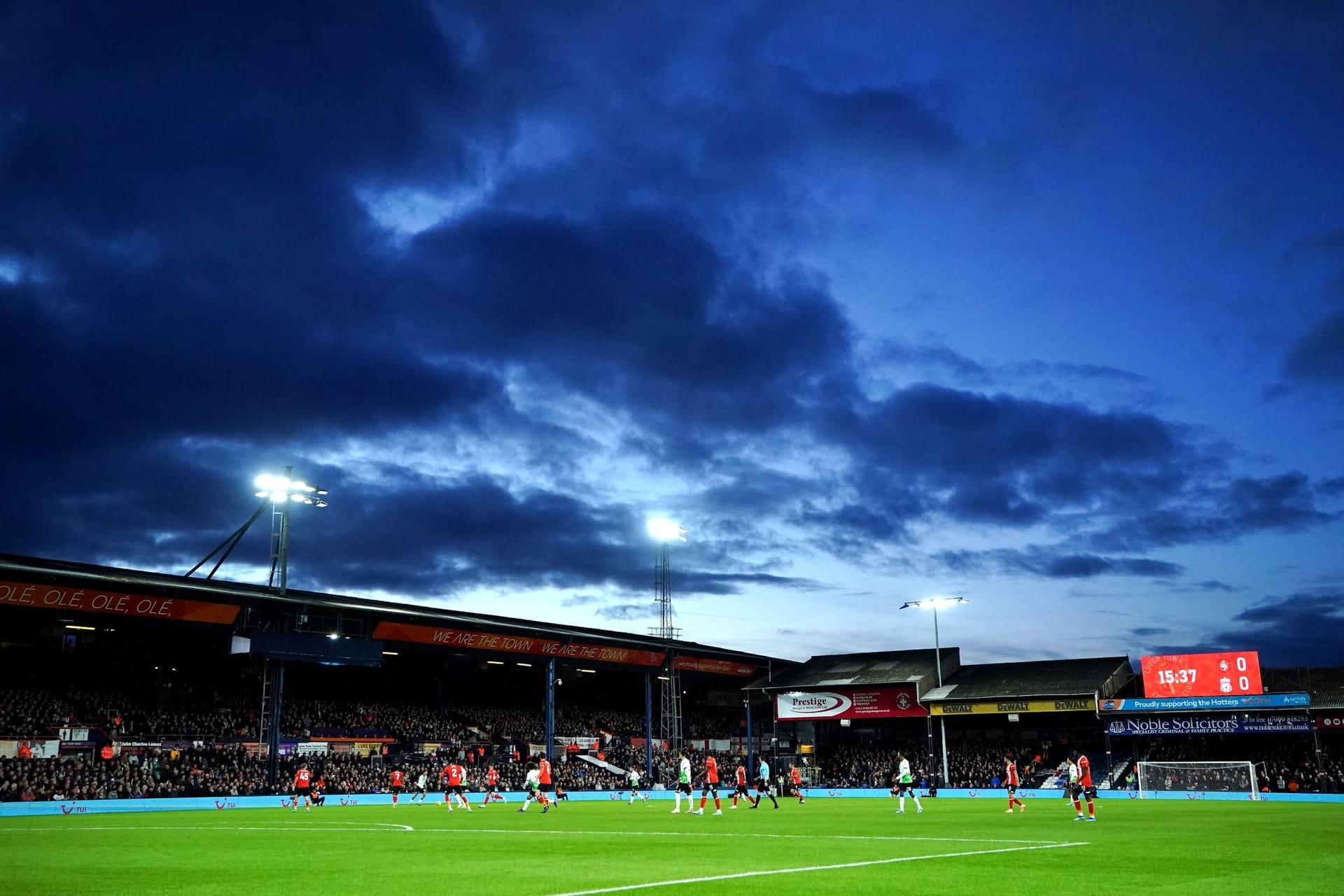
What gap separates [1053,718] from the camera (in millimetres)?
69375

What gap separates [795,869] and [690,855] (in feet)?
11.4

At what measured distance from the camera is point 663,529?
63812 millimetres

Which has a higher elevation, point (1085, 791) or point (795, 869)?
point (795, 869)

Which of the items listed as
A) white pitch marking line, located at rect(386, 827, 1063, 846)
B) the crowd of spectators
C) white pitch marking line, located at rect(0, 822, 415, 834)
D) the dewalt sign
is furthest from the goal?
white pitch marking line, located at rect(0, 822, 415, 834)

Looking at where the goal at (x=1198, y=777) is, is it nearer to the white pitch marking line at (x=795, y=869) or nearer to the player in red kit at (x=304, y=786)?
the white pitch marking line at (x=795, y=869)

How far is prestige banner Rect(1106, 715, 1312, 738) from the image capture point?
186 ft

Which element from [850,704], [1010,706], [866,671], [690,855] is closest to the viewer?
[690,855]

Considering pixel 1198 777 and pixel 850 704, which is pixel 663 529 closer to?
pixel 850 704

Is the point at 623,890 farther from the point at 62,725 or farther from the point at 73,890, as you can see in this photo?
the point at 62,725

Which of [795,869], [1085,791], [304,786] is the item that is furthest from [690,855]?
[304,786]

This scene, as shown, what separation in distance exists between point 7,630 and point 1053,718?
61.3m

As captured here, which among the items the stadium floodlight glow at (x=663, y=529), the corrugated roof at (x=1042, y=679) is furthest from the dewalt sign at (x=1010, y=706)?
the stadium floodlight glow at (x=663, y=529)

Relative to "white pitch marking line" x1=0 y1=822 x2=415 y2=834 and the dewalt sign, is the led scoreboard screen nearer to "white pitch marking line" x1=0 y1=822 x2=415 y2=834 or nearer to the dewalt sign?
the dewalt sign

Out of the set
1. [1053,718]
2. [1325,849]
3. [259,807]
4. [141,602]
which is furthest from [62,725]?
[1053,718]
